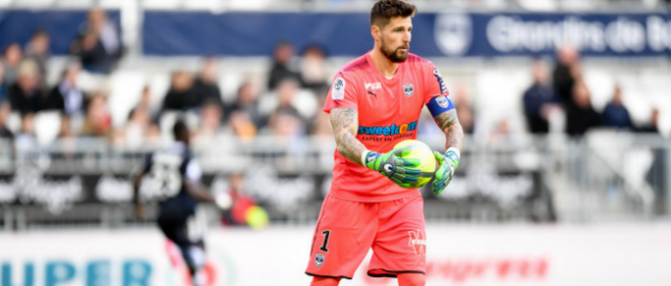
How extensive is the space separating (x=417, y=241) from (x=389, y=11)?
66.0 inches

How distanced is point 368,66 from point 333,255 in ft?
4.56

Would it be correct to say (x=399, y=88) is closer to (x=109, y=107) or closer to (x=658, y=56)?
(x=109, y=107)

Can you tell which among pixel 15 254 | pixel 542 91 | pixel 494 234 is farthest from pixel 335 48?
pixel 15 254

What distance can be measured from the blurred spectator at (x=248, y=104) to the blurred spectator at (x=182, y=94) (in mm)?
586

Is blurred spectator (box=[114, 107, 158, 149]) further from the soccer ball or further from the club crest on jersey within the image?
the soccer ball

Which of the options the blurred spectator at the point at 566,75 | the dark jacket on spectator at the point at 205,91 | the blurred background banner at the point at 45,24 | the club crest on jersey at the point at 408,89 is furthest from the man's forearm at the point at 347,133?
the blurred background banner at the point at 45,24

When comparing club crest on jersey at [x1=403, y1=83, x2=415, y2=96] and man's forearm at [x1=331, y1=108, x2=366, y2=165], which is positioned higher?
club crest on jersey at [x1=403, y1=83, x2=415, y2=96]

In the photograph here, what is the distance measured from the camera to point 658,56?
19.6 m

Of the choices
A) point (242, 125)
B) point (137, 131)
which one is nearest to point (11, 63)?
point (137, 131)

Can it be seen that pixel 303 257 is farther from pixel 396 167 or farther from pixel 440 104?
pixel 396 167

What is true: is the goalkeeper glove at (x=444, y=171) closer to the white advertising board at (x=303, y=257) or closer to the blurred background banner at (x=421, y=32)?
the white advertising board at (x=303, y=257)

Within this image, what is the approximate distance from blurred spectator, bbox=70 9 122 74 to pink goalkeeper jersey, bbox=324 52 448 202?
1073 cm

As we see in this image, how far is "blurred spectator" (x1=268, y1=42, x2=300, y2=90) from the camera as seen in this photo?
1691 centimetres

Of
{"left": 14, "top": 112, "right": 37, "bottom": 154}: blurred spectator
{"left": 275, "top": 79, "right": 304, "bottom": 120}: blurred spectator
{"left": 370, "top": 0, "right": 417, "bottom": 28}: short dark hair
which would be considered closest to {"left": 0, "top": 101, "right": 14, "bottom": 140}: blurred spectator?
{"left": 14, "top": 112, "right": 37, "bottom": 154}: blurred spectator
